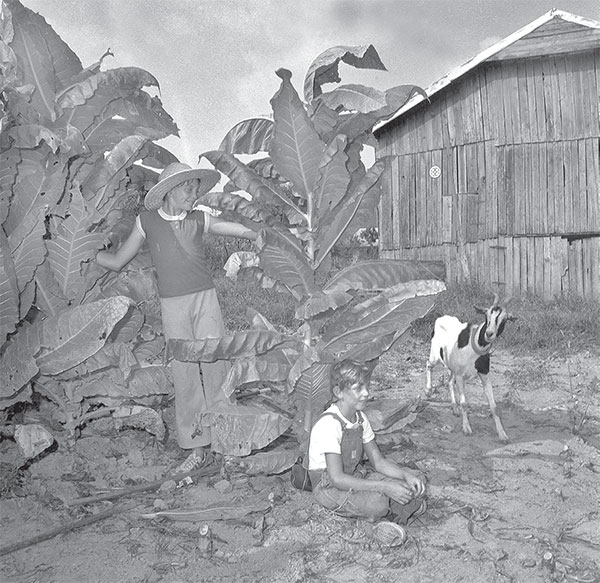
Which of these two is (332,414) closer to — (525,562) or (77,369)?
(525,562)

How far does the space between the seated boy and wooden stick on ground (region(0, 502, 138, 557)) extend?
1072 mm

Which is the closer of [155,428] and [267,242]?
[267,242]

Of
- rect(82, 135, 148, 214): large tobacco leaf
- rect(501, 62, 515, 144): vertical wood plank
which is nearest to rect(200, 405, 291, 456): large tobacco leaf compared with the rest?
rect(82, 135, 148, 214): large tobacco leaf

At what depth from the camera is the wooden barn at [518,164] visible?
11281mm

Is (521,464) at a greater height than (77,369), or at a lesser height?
lesser

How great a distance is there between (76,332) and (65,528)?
3.69 feet

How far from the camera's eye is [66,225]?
4.48m

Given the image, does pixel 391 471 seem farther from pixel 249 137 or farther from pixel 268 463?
pixel 249 137

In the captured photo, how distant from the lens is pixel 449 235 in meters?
12.2

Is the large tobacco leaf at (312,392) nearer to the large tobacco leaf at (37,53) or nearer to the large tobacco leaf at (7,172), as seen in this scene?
the large tobacco leaf at (7,172)

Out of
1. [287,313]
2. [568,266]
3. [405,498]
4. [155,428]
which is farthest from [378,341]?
[568,266]

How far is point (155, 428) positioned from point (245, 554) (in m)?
1.52

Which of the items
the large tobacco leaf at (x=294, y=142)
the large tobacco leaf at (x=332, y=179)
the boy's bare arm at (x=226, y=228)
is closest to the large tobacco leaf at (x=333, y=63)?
the large tobacco leaf at (x=294, y=142)

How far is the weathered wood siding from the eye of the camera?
1133cm
